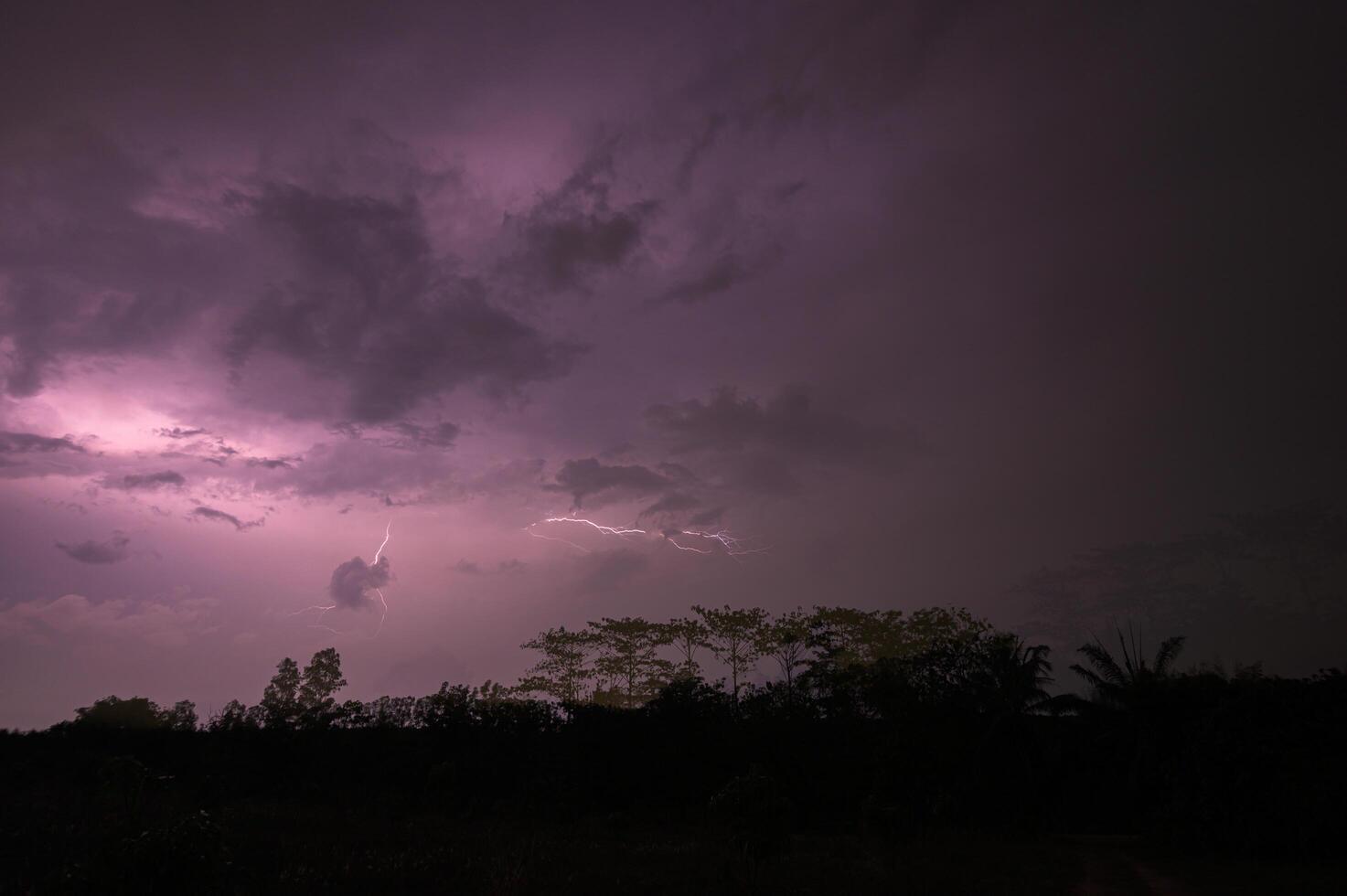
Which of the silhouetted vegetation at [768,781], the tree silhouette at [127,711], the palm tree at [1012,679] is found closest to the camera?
the silhouetted vegetation at [768,781]

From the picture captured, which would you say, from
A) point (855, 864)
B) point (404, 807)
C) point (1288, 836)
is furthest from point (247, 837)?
point (1288, 836)

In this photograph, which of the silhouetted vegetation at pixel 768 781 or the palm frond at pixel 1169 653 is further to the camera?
the palm frond at pixel 1169 653

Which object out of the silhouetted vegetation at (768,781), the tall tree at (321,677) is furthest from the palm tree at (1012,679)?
the tall tree at (321,677)

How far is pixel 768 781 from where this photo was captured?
1238cm

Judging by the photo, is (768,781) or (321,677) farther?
(321,677)

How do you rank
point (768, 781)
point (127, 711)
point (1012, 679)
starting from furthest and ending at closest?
1. point (127, 711)
2. point (1012, 679)
3. point (768, 781)

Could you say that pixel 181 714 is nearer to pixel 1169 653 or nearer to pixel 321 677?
pixel 321 677

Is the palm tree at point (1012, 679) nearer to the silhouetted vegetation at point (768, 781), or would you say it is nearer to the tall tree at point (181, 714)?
the silhouetted vegetation at point (768, 781)

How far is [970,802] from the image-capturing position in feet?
89.7

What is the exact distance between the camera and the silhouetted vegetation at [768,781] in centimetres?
1473

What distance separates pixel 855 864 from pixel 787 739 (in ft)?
37.7

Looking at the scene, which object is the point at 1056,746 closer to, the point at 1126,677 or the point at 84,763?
the point at 1126,677

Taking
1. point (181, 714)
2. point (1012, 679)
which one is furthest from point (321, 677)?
point (1012, 679)

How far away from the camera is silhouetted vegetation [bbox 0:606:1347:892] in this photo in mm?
14734
